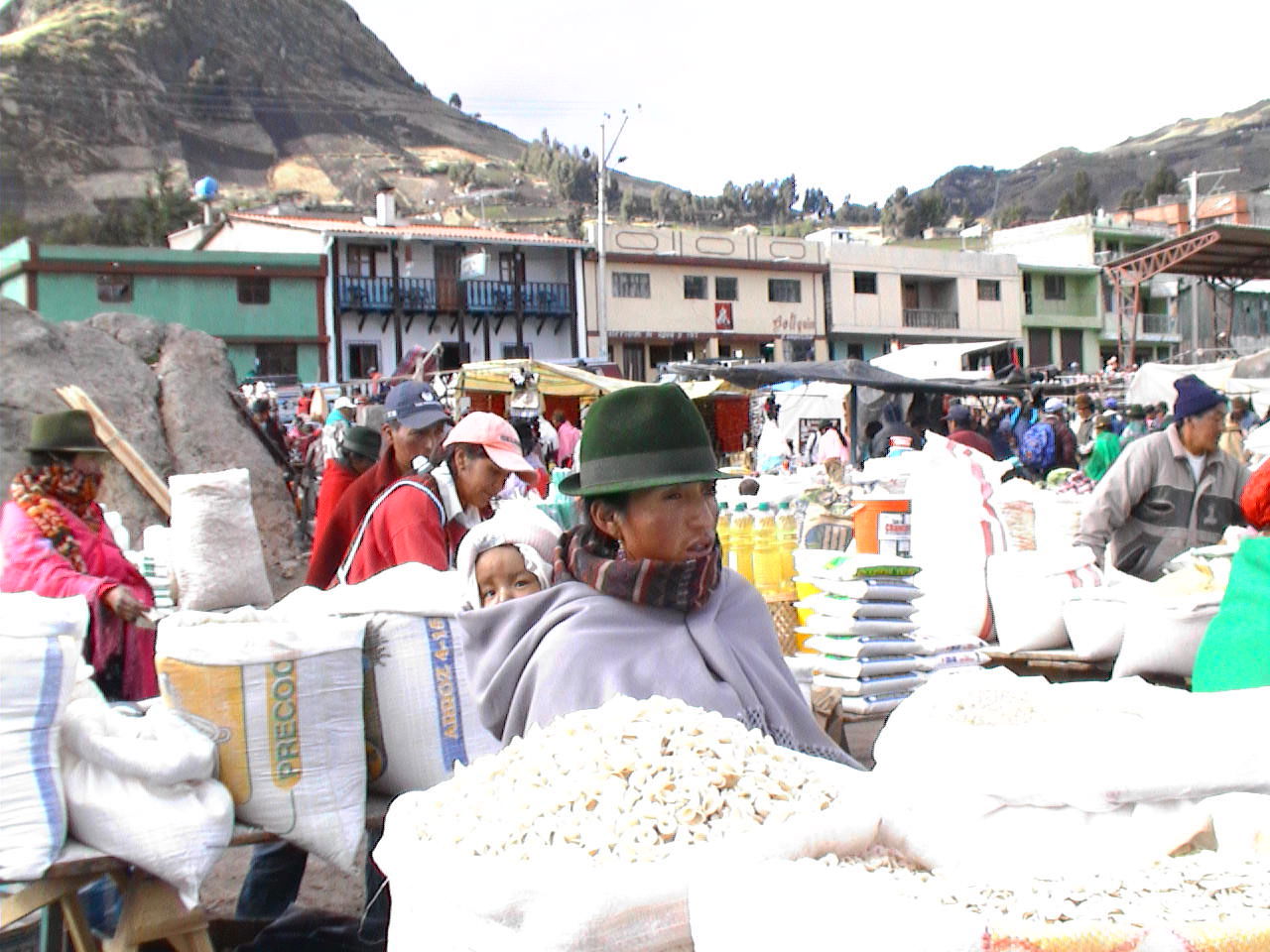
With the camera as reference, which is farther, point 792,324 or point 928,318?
point 928,318

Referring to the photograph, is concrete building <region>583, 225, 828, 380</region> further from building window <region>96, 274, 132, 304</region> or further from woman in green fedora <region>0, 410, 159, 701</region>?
woman in green fedora <region>0, 410, 159, 701</region>

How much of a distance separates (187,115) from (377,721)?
384ft

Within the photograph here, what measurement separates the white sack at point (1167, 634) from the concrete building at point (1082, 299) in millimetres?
39334

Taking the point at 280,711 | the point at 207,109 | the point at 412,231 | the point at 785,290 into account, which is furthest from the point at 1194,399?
the point at 207,109

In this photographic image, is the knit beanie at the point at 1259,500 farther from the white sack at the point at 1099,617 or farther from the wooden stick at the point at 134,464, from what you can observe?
the wooden stick at the point at 134,464

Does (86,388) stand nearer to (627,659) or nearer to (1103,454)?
(1103,454)

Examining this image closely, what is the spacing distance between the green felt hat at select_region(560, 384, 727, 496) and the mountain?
7614cm

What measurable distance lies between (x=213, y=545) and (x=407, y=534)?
336 cm

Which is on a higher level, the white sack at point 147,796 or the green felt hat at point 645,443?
the green felt hat at point 645,443

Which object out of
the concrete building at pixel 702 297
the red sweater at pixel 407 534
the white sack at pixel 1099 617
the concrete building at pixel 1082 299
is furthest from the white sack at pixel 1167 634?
the concrete building at pixel 1082 299

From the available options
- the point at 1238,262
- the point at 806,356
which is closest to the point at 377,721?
the point at 1238,262

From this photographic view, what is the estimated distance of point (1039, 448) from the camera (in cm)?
1255

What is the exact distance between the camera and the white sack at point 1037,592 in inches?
174

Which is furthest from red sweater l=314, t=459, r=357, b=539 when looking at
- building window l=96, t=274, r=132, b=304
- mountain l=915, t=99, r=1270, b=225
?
mountain l=915, t=99, r=1270, b=225
